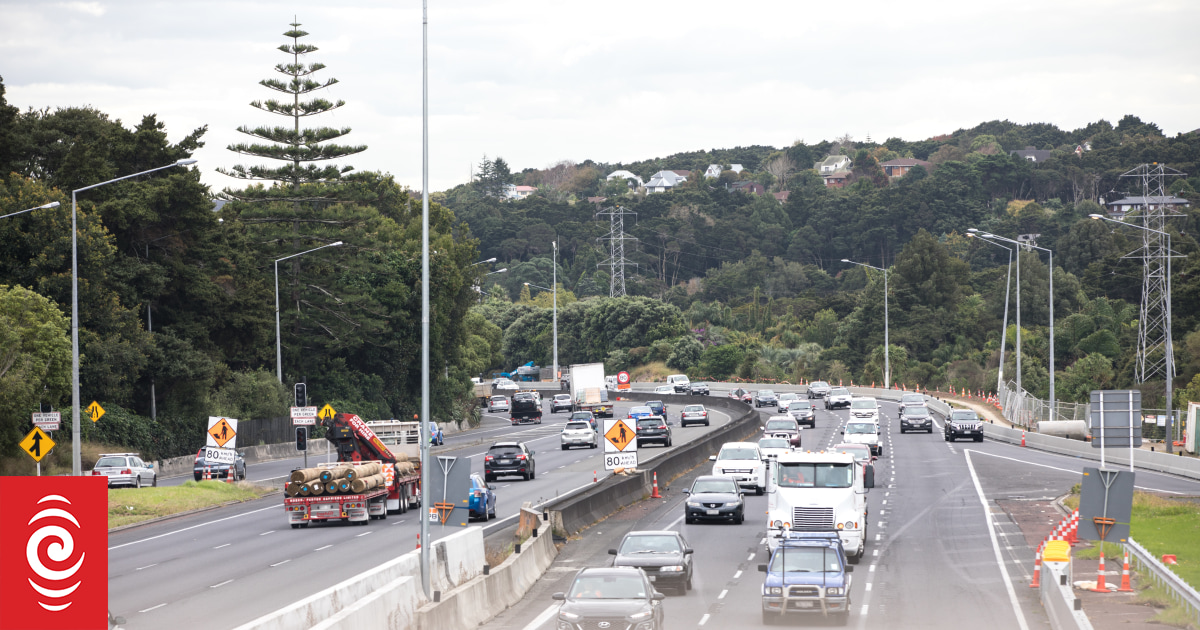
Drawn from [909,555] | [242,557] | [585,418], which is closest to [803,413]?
[585,418]

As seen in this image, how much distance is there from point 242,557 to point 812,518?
478 inches

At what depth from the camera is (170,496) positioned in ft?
128

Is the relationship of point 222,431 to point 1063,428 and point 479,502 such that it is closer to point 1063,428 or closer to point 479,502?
point 479,502

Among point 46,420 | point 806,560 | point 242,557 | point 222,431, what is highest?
point 46,420

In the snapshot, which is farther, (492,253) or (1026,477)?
(492,253)

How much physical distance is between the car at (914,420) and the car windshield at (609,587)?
161 ft

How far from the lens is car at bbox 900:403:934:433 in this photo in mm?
65250

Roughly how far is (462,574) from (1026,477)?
97.6 ft

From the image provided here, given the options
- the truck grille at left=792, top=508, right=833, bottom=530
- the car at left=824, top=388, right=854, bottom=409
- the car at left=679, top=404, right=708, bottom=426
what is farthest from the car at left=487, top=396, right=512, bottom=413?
the truck grille at left=792, top=508, right=833, bottom=530

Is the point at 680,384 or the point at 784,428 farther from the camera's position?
the point at 680,384

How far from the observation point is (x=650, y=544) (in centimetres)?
2298

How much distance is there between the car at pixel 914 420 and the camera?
214ft

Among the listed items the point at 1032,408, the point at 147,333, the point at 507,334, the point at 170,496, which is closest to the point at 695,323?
the point at 507,334

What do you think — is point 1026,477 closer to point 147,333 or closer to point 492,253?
point 147,333
